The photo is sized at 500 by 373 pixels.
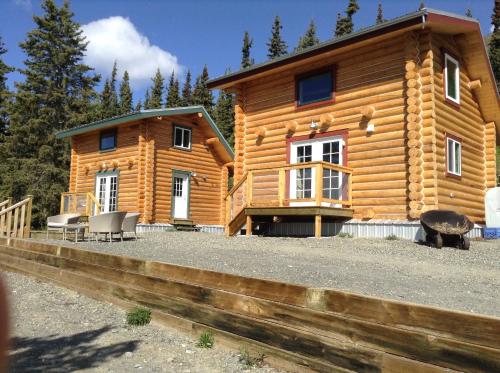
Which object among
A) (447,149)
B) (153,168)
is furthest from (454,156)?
(153,168)

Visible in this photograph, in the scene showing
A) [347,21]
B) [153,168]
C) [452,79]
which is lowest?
[153,168]

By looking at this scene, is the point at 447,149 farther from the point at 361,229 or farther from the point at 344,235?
the point at 344,235

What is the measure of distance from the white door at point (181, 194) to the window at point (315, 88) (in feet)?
29.0

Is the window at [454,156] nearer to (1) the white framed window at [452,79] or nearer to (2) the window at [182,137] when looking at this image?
(1) the white framed window at [452,79]

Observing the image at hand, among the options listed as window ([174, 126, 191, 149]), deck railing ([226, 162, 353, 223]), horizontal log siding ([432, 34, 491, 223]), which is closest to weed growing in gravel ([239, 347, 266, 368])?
deck railing ([226, 162, 353, 223])

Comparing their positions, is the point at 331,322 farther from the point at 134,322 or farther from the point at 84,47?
the point at 84,47

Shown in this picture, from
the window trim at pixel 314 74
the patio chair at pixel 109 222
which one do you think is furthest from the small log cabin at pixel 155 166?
the window trim at pixel 314 74

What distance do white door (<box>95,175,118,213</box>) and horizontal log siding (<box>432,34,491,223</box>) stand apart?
1458 cm

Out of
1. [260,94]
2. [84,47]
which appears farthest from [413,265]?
[84,47]

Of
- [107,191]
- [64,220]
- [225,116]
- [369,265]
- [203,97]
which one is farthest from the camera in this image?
[203,97]

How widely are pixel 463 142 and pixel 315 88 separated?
4.92 meters

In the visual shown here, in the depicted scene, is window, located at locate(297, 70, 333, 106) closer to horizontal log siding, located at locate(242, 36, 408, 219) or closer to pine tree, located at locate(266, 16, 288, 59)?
horizontal log siding, located at locate(242, 36, 408, 219)

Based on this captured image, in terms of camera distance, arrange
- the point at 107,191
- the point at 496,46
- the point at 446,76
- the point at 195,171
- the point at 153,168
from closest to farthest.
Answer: the point at 446,76, the point at 153,168, the point at 107,191, the point at 195,171, the point at 496,46

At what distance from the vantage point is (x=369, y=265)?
25.1 ft
